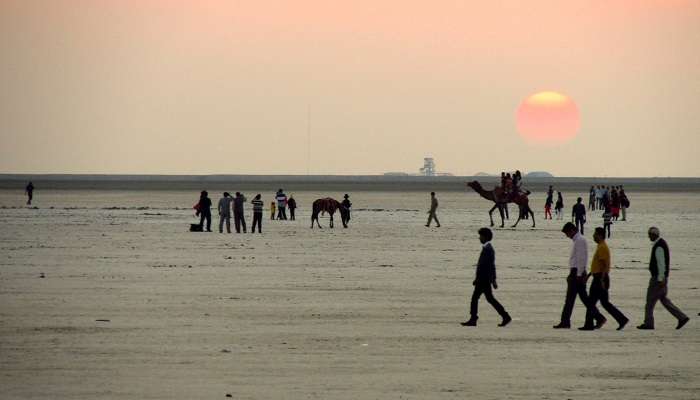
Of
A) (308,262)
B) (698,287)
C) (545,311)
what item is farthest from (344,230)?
(545,311)

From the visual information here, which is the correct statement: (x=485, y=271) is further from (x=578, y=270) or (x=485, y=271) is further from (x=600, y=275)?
(x=600, y=275)

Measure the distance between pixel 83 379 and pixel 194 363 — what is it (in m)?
1.51

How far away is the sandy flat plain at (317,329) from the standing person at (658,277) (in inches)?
8.4

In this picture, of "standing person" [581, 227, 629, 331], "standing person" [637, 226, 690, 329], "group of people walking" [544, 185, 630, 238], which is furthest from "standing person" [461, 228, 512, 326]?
"group of people walking" [544, 185, 630, 238]

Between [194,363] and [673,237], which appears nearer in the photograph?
[194,363]

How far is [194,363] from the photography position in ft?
50.4

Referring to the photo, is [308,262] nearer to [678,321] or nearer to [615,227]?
[678,321]

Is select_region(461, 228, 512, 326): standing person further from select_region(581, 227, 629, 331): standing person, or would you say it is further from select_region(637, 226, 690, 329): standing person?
select_region(637, 226, 690, 329): standing person

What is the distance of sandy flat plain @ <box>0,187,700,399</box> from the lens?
14055 mm

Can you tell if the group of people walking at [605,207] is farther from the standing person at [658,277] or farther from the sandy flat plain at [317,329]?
the standing person at [658,277]

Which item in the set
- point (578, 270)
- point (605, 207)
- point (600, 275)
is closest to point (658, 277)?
point (600, 275)

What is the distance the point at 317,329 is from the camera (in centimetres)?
1855

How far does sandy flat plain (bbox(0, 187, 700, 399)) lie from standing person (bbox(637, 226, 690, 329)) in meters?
0.21

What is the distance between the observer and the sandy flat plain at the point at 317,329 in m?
14.1
